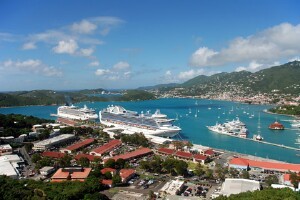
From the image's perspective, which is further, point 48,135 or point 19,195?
point 48,135

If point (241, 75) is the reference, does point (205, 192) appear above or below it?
below

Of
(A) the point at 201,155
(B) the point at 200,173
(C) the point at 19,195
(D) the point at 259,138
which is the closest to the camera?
(C) the point at 19,195

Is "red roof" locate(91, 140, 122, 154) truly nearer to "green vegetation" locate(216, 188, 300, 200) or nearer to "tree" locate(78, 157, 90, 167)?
"tree" locate(78, 157, 90, 167)

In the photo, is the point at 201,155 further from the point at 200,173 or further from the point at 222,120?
the point at 222,120

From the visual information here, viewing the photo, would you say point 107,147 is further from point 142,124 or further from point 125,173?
point 142,124

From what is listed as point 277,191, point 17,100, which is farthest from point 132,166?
point 17,100

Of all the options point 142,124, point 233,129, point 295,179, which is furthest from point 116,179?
point 233,129

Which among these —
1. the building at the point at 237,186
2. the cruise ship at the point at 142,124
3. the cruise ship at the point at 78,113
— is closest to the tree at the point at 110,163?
the building at the point at 237,186
